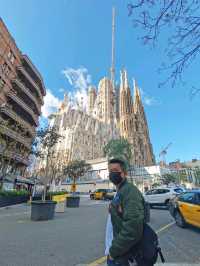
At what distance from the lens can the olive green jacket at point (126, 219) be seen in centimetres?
169

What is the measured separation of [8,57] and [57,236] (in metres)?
31.8

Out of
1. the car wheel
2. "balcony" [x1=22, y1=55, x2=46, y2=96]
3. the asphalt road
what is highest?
"balcony" [x1=22, y1=55, x2=46, y2=96]

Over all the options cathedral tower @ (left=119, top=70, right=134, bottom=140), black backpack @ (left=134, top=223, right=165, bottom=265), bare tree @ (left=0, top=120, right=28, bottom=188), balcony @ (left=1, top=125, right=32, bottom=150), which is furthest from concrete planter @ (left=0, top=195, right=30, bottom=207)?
cathedral tower @ (left=119, top=70, right=134, bottom=140)

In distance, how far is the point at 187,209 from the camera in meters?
6.77

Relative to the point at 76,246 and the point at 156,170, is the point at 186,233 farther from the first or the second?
the point at 156,170

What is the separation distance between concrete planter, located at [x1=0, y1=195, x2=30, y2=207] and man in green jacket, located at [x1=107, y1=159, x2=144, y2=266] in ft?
55.7

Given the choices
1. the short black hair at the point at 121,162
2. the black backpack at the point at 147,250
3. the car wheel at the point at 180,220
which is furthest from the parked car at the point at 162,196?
the black backpack at the point at 147,250

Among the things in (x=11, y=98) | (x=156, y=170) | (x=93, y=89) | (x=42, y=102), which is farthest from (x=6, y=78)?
(x=93, y=89)

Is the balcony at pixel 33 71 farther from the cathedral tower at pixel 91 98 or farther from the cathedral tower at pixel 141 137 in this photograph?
the cathedral tower at pixel 141 137

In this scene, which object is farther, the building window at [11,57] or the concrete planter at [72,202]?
the building window at [11,57]

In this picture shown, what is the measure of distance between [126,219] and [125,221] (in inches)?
0.8

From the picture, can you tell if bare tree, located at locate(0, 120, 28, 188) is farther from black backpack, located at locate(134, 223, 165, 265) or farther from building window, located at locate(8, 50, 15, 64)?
black backpack, located at locate(134, 223, 165, 265)

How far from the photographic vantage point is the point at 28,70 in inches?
1474

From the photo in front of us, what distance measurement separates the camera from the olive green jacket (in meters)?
1.69
